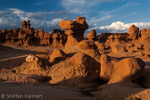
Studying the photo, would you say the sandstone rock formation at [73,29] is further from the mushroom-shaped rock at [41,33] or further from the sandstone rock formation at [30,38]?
the mushroom-shaped rock at [41,33]

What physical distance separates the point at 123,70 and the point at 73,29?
8.77 m

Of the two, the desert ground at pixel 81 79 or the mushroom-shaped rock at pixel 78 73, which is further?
the mushroom-shaped rock at pixel 78 73

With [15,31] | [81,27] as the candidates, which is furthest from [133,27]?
[15,31]

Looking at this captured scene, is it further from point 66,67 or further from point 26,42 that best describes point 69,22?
point 26,42

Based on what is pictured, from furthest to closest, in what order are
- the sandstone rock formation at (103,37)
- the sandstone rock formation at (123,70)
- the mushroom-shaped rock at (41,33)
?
the sandstone rock formation at (103,37)
the mushroom-shaped rock at (41,33)
the sandstone rock formation at (123,70)

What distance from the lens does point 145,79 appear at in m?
3.83

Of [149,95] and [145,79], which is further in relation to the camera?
[145,79]

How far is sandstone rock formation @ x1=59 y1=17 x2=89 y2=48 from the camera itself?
11.4 meters

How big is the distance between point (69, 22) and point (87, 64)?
7.91m

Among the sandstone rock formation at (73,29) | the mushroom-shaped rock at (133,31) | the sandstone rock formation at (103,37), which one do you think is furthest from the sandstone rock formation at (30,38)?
the mushroom-shaped rock at (133,31)

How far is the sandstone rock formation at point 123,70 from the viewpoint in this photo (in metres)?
3.45

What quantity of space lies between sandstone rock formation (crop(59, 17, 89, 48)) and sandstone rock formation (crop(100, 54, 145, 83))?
24.9 ft

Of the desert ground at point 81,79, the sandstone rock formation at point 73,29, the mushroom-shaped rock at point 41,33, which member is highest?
the mushroom-shaped rock at point 41,33

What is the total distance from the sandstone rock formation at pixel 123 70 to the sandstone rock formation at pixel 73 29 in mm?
7589
